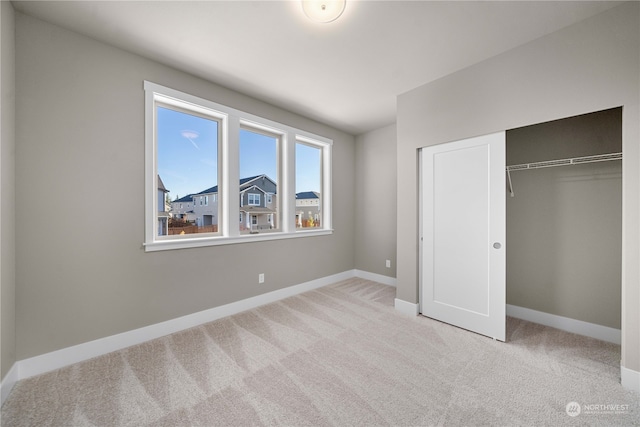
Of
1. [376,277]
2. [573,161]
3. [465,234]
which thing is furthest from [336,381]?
[573,161]

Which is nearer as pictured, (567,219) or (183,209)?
(567,219)

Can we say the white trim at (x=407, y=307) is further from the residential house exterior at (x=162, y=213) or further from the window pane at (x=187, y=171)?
the residential house exterior at (x=162, y=213)

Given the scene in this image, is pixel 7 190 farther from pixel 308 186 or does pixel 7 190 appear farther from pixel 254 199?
pixel 308 186

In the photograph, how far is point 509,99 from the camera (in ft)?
7.79

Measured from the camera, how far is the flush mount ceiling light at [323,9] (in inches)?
70.7

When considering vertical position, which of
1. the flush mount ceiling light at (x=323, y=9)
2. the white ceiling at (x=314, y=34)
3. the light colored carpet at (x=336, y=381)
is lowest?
the light colored carpet at (x=336, y=381)

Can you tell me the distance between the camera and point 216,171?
312 cm

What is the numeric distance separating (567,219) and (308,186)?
3.25m

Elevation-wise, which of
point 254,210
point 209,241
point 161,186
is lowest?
point 209,241

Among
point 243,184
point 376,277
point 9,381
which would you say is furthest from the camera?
point 376,277

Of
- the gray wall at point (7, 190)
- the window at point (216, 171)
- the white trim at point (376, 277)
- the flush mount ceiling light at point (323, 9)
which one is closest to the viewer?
the gray wall at point (7, 190)

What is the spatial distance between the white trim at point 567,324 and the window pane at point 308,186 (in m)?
2.92

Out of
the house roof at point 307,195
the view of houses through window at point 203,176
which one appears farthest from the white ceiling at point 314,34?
the house roof at point 307,195

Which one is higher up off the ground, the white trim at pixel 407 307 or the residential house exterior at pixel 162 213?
the residential house exterior at pixel 162 213
